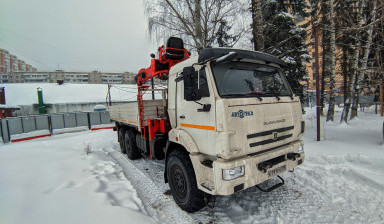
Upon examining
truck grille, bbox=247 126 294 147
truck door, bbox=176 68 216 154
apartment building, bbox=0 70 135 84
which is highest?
apartment building, bbox=0 70 135 84

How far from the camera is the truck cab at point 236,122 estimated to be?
2438mm

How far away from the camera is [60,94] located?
22719mm

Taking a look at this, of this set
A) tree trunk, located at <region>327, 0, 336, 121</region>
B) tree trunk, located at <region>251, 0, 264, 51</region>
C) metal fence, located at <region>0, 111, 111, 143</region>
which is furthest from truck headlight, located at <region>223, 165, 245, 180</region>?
metal fence, located at <region>0, 111, 111, 143</region>

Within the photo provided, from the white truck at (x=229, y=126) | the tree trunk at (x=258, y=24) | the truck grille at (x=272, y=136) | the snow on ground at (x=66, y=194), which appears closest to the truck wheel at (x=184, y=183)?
the white truck at (x=229, y=126)

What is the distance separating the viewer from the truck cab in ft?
8.00

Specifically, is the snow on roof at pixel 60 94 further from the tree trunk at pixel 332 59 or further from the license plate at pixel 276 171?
the license plate at pixel 276 171

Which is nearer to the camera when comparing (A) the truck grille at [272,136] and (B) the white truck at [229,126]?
(B) the white truck at [229,126]

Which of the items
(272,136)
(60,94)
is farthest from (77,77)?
(272,136)

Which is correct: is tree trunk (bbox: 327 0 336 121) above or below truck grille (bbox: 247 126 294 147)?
above

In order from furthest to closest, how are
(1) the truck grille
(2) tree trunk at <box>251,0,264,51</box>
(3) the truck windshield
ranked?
(2) tree trunk at <box>251,0,264,51</box> → (3) the truck windshield → (1) the truck grille

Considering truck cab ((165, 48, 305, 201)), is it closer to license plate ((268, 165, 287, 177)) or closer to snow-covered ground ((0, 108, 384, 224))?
license plate ((268, 165, 287, 177))

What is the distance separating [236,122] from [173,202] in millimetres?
2027

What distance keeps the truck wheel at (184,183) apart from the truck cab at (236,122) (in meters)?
0.22

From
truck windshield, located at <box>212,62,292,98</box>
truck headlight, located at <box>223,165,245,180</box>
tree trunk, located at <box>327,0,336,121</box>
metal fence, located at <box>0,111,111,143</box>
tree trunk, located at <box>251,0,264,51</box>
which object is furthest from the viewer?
metal fence, located at <box>0,111,111,143</box>
